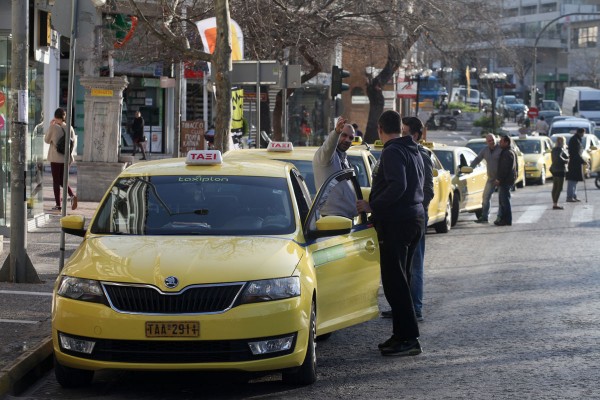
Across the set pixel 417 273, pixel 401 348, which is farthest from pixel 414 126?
pixel 401 348

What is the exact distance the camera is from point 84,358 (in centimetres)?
770

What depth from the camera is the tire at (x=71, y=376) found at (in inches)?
315

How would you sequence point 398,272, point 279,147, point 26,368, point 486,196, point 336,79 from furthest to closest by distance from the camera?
point 336,79 → point 486,196 → point 279,147 → point 398,272 → point 26,368

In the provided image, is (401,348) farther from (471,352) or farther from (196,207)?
(196,207)

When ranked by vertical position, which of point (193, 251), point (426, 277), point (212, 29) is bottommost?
point (426, 277)

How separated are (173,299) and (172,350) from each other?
323mm

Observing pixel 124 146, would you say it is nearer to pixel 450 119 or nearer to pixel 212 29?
pixel 212 29

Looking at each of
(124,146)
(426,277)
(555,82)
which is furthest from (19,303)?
(555,82)

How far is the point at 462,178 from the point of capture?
23.4m

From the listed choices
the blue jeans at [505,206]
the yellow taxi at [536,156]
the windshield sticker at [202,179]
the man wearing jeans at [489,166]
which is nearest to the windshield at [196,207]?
the windshield sticker at [202,179]

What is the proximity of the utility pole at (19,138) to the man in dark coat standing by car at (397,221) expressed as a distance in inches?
186

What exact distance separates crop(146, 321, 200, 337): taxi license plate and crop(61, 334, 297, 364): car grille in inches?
2.2

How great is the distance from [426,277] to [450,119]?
227 feet

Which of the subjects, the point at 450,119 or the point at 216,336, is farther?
the point at 450,119
